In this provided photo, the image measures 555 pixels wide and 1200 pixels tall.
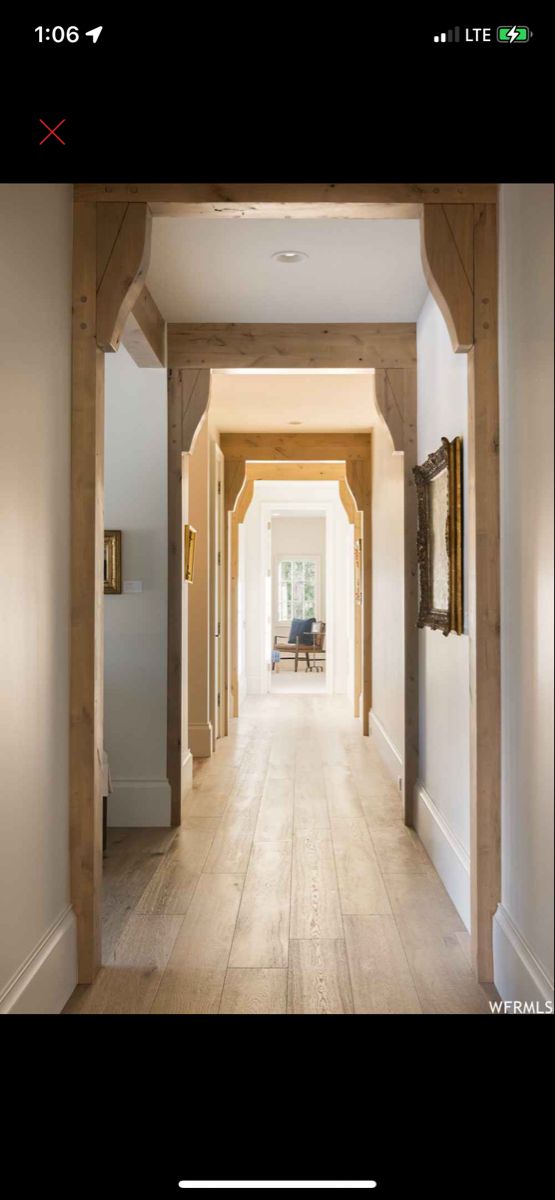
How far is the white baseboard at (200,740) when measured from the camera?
646 cm

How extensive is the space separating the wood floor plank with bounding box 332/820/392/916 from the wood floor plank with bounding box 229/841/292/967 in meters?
0.22

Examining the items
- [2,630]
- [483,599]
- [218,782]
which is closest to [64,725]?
[2,630]

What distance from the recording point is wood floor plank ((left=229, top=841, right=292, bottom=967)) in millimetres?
2859

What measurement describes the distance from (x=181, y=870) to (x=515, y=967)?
1.85m

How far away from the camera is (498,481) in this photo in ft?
8.30

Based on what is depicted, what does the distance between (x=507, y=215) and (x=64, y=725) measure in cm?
185

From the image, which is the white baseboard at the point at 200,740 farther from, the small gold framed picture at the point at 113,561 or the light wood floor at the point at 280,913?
the small gold framed picture at the point at 113,561

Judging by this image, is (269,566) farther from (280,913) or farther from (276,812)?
(280,913)

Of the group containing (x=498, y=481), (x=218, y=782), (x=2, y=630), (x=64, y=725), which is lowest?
(x=218, y=782)

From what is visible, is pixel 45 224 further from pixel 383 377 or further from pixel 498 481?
pixel 383 377
